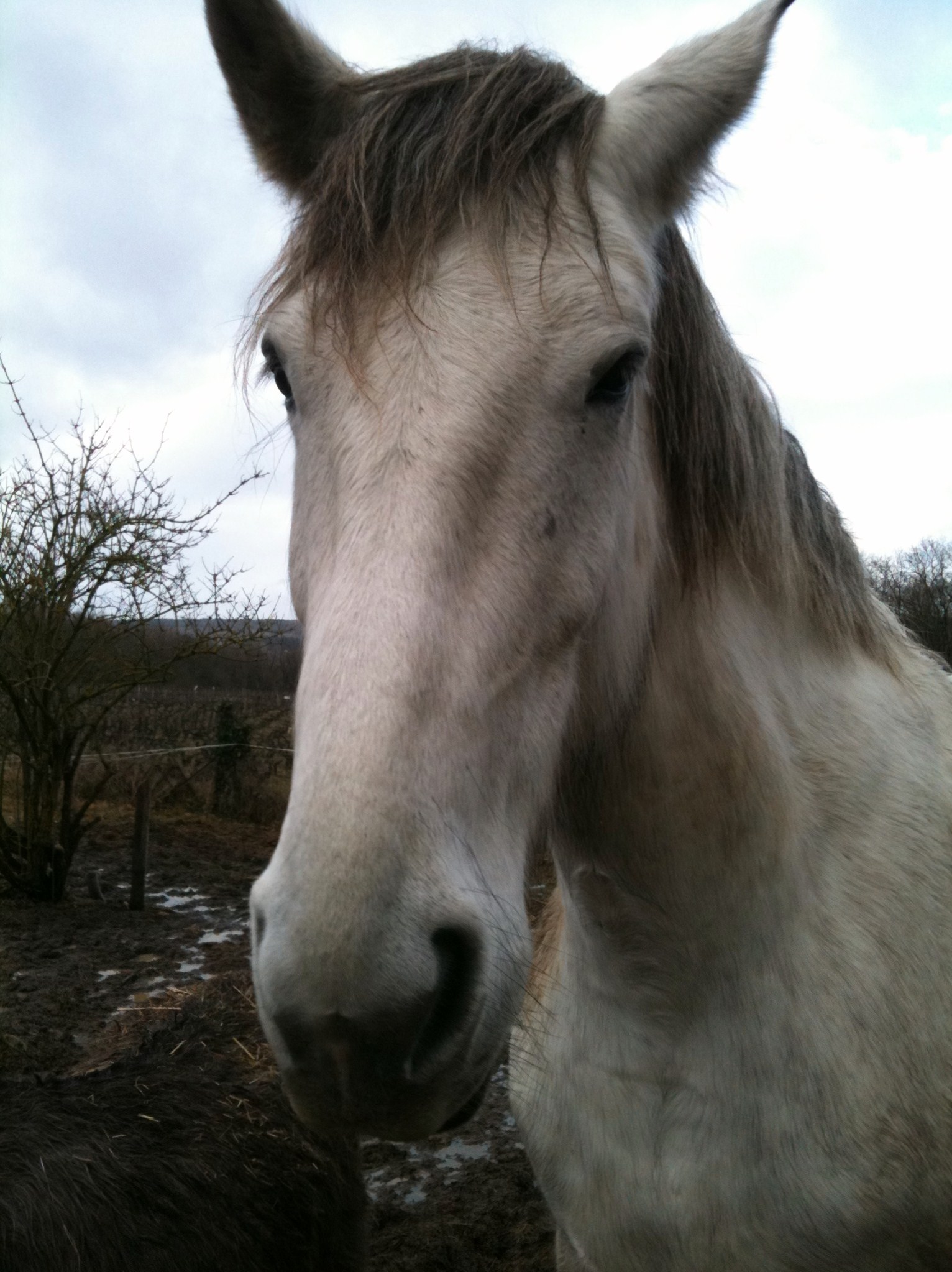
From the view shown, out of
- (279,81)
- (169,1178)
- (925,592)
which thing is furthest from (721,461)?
(925,592)

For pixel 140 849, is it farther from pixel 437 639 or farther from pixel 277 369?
pixel 437 639

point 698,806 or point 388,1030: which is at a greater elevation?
point 698,806

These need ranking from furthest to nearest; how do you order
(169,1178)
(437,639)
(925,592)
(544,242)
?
1. (925,592)
2. (169,1178)
3. (544,242)
4. (437,639)

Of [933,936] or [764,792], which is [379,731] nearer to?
[764,792]

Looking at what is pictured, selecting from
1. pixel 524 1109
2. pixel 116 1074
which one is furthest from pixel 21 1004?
pixel 524 1109

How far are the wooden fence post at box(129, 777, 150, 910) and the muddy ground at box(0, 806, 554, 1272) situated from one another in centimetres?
14

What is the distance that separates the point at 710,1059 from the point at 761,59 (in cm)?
202

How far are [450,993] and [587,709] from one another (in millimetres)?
639

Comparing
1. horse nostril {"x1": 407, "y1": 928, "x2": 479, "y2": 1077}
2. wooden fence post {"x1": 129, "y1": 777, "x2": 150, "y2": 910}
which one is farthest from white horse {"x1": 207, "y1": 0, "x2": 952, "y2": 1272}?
wooden fence post {"x1": 129, "y1": 777, "x2": 150, "y2": 910}

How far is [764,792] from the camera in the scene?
176 cm

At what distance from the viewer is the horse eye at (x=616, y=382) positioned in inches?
53.5

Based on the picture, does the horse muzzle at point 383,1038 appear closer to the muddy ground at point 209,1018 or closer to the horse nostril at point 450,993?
the horse nostril at point 450,993

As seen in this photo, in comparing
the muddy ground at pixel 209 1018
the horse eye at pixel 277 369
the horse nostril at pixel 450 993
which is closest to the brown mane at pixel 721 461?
the horse eye at pixel 277 369

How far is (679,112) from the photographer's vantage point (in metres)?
1.57
